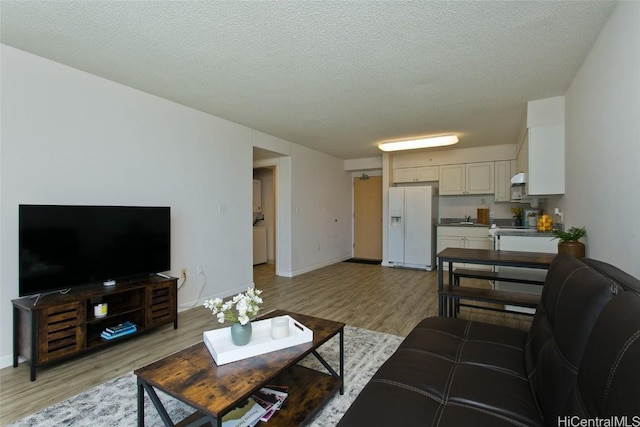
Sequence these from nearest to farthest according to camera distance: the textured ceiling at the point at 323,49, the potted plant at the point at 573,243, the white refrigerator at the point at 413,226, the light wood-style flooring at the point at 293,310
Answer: the textured ceiling at the point at 323,49 < the light wood-style flooring at the point at 293,310 < the potted plant at the point at 573,243 < the white refrigerator at the point at 413,226

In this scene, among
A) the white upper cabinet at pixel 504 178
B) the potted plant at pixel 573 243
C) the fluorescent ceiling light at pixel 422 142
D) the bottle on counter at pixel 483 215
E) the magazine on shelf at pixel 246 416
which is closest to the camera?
the magazine on shelf at pixel 246 416

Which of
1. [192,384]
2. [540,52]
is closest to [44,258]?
[192,384]

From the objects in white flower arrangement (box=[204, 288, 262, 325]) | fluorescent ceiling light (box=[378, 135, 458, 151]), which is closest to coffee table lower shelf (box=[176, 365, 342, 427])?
white flower arrangement (box=[204, 288, 262, 325])

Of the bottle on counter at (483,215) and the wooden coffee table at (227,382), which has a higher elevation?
the bottle on counter at (483,215)

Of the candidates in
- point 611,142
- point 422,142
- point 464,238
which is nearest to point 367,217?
point 464,238

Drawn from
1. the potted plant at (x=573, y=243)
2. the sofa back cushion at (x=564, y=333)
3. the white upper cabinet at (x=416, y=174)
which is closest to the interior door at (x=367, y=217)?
the white upper cabinet at (x=416, y=174)

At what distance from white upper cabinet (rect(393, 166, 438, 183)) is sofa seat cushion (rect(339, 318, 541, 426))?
467cm

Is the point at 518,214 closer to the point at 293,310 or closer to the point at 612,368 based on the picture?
the point at 293,310

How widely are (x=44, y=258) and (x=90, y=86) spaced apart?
1545 mm

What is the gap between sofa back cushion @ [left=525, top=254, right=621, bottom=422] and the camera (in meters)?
0.98

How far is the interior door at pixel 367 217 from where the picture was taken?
23.4ft

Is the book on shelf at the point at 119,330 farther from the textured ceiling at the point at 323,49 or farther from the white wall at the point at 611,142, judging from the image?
the white wall at the point at 611,142

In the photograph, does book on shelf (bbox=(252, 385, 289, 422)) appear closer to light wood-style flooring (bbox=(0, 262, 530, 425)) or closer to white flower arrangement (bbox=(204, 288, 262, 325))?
white flower arrangement (bbox=(204, 288, 262, 325))

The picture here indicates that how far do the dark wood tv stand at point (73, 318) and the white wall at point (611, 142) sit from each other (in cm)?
352
